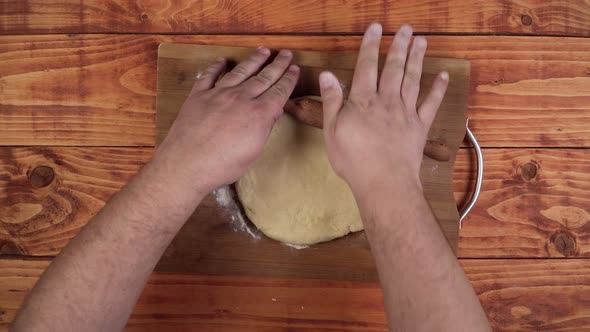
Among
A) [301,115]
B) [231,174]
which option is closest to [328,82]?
[301,115]

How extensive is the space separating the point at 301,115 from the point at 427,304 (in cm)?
34

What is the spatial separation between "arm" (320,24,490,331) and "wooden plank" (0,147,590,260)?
0.21 m

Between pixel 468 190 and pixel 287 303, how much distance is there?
39cm

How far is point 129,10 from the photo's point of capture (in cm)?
80

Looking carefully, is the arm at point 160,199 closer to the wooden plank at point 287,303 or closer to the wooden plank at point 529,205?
the wooden plank at point 287,303

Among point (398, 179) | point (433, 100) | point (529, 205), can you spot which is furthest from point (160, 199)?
point (529, 205)

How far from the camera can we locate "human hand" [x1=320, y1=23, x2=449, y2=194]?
62cm

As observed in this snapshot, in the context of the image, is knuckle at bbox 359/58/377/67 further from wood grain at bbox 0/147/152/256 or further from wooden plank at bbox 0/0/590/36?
wood grain at bbox 0/147/152/256

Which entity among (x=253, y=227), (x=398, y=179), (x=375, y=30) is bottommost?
(x=253, y=227)

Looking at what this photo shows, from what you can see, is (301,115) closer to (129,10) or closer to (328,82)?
(328,82)

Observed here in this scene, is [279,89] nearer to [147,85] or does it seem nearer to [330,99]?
[330,99]

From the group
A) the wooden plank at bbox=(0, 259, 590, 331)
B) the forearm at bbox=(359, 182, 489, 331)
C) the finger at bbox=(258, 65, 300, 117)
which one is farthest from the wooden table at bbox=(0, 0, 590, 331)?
the forearm at bbox=(359, 182, 489, 331)

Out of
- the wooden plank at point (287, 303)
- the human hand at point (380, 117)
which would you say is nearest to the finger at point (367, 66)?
the human hand at point (380, 117)

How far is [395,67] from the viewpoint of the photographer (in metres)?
Answer: 0.68
